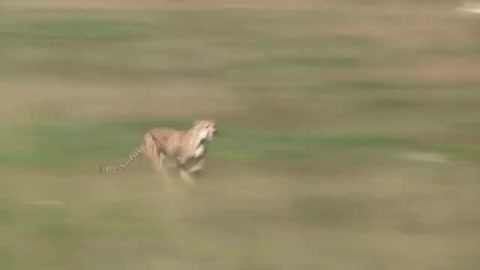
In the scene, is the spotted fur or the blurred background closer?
the blurred background

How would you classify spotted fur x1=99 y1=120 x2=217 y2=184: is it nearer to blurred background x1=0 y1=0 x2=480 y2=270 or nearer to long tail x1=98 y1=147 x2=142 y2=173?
long tail x1=98 y1=147 x2=142 y2=173

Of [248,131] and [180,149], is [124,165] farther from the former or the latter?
[248,131]

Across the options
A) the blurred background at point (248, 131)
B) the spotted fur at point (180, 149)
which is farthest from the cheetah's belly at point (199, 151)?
the blurred background at point (248, 131)

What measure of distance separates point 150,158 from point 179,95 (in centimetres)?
328

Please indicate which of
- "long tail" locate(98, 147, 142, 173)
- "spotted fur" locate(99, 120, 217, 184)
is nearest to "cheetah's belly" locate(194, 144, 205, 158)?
"spotted fur" locate(99, 120, 217, 184)

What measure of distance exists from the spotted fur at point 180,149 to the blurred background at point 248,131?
0.40 feet

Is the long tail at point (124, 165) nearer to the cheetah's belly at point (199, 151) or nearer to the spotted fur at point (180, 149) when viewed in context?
Answer: the spotted fur at point (180, 149)

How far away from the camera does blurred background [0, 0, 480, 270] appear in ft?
22.2

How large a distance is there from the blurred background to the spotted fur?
0.12 m

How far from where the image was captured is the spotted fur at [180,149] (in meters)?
8.45

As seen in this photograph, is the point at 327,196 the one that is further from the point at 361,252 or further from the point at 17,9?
the point at 17,9

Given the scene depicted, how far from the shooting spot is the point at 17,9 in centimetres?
1756

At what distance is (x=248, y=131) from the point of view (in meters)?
10.4

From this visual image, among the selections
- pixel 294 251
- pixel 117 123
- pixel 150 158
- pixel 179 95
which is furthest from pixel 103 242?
pixel 179 95
